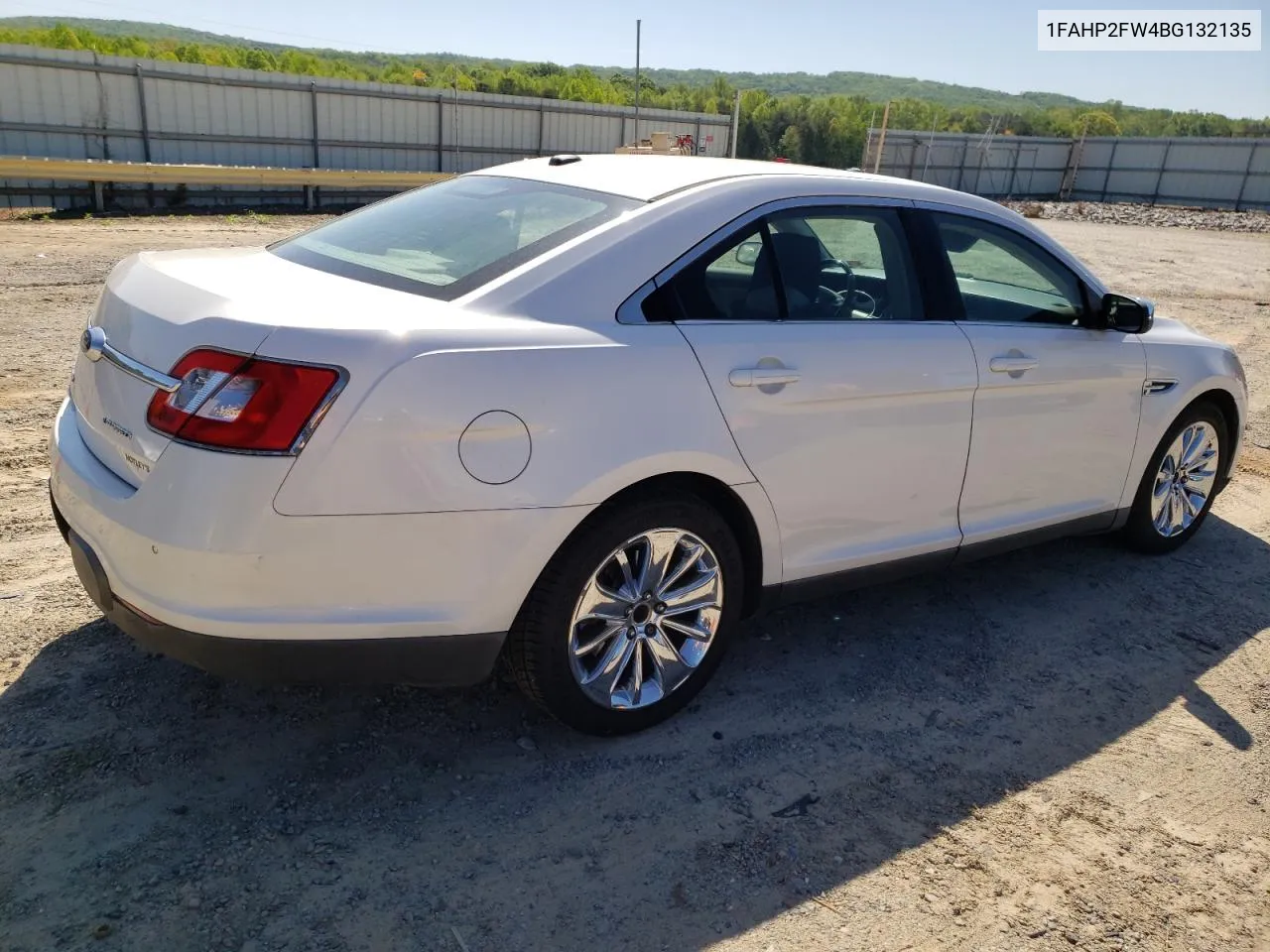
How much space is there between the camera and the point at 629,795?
9.49ft

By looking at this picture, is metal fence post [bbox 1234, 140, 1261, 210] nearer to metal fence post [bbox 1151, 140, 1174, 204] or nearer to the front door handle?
metal fence post [bbox 1151, 140, 1174, 204]

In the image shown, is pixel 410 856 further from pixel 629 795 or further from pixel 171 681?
pixel 171 681

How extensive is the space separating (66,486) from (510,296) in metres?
1.37

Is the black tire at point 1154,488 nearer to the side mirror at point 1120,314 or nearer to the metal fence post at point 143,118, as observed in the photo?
the side mirror at point 1120,314

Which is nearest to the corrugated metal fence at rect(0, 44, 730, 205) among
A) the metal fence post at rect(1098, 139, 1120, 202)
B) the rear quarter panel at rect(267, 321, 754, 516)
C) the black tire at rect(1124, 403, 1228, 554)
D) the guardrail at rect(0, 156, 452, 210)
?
the guardrail at rect(0, 156, 452, 210)

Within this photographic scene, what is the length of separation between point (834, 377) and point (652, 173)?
3.14 ft

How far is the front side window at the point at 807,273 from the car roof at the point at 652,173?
173 mm

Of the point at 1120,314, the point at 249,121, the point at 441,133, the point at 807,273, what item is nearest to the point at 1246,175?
the point at 441,133

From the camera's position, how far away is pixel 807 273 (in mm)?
3451

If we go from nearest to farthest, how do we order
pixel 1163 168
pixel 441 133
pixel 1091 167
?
pixel 441 133 < pixel 1163 168 < pixel 1091 167

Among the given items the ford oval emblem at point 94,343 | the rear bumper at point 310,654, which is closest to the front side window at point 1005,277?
the rear bumper at point 310,654

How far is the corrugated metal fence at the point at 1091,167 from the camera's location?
37969 millimetres

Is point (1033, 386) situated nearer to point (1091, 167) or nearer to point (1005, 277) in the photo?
point (1005, 277)

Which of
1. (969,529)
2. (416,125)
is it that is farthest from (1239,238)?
(969,529)
